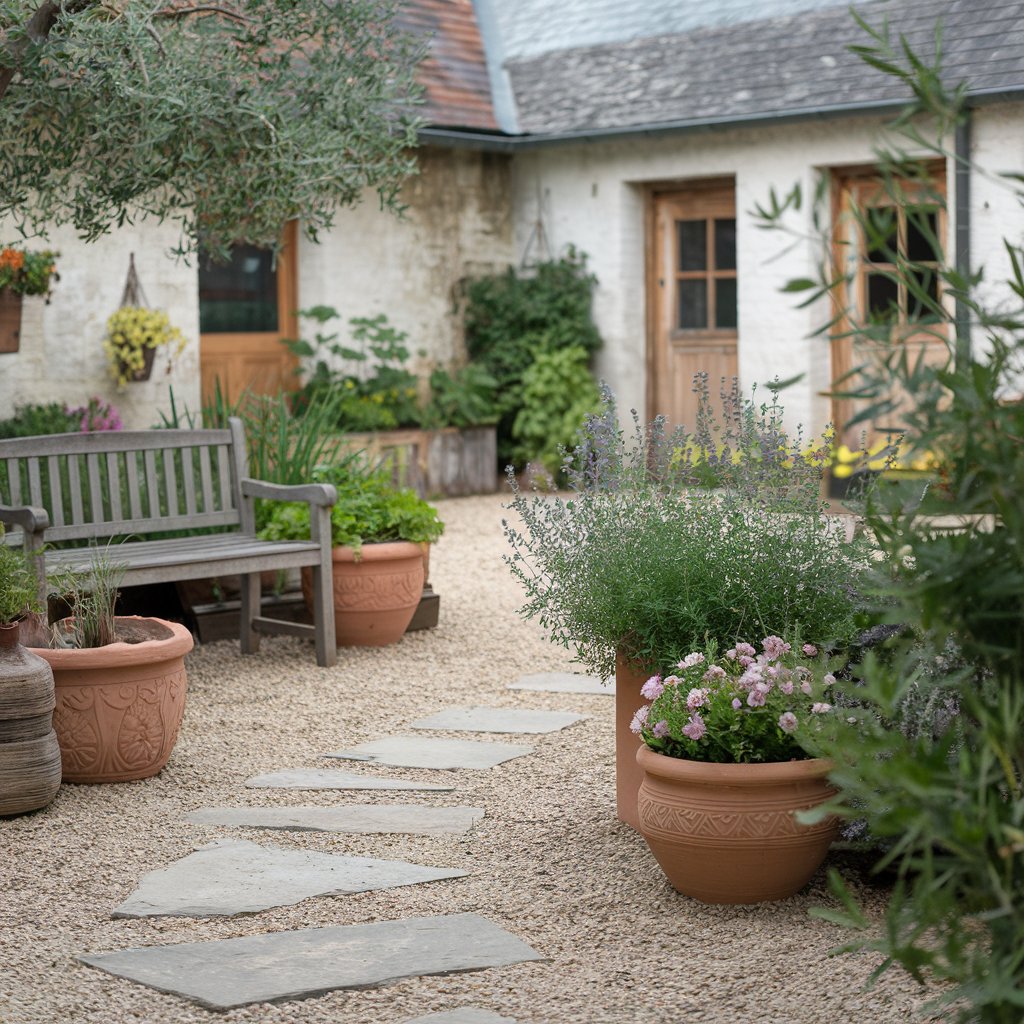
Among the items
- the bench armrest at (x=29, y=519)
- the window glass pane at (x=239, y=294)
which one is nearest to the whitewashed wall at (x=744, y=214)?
the window glass pane at (x=239, y=294)

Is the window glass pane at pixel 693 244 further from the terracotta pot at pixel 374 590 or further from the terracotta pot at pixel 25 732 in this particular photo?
the terracotta pot at pixel 25 732

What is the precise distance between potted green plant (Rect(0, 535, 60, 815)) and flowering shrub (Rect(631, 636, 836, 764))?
1805 millimetres

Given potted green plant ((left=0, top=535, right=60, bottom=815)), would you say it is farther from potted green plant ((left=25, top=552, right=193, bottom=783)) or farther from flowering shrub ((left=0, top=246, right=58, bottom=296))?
flowering shrub ((left=0, top=246, right=58, bottom=296))

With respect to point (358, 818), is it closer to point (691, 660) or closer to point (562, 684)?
point (691, 660)

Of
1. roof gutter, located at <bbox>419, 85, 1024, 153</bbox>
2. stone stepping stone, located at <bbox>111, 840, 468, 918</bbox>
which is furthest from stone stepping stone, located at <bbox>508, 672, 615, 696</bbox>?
roof gutter, located at <bbox>419, 85, 1024, 153</bbox>

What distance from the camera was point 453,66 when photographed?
12.5m

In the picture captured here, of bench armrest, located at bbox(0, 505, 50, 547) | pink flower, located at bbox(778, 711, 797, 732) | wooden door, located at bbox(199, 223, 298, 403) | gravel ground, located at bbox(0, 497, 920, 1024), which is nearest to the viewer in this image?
gravel ground, located at bbox(0, 497, 920, 1024)

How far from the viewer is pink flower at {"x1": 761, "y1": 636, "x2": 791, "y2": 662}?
3.61 meters

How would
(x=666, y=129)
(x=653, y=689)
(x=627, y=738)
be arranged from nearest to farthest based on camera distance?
(x=653, y=689), (x=627, y=738), (x=666, y=129)

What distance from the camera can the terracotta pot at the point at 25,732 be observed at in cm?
430

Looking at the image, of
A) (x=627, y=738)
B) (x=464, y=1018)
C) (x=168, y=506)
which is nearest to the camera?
(x=464, y=1018)

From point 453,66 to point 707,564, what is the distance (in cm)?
939

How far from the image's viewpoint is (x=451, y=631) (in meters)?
7.33

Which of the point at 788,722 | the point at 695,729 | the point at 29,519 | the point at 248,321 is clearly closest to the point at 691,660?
the point at 695,729
